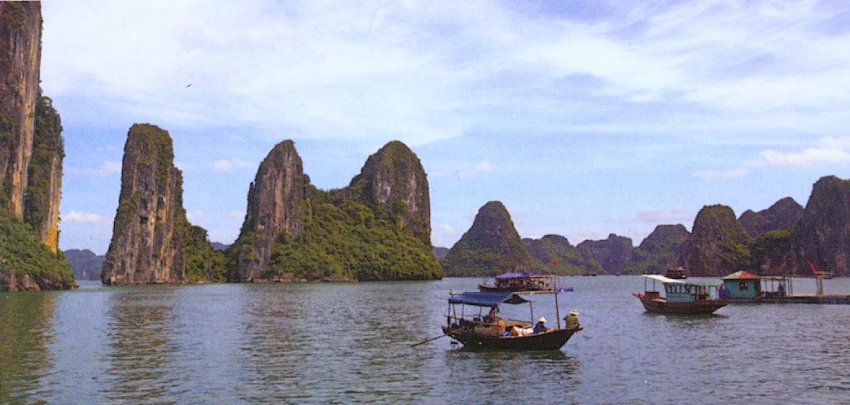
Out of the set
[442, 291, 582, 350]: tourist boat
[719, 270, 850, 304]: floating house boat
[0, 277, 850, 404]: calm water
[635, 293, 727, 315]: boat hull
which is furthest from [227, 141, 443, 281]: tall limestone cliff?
[442, 291, 582, 350]: tourist boat

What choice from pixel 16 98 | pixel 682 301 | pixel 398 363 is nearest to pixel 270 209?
pixel 16 98

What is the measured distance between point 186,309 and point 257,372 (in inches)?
1510

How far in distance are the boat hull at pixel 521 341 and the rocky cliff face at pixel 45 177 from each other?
10397 centimetres

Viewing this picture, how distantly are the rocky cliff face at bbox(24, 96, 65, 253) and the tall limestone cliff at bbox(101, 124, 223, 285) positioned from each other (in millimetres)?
13241

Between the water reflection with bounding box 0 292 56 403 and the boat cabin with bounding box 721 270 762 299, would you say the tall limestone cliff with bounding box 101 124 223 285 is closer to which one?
the water reflection with bounding box 0 292 56 403

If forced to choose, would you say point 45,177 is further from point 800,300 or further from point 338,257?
point 800,300

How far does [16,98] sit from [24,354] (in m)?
95.7

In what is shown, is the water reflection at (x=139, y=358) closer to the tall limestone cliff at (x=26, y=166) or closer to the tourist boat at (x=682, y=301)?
the tourist boat at (x=682, y=301)

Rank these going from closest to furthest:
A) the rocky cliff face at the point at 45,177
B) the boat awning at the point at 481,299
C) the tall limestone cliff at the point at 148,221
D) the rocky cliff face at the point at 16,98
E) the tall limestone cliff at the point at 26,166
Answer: the boat awning at the point at 481,299 < the tall limestone cliff at the point at 26,166 < the rocky cliff face at the point at 16,98 < the rocky cliff face at the point at 45,177 < the tall limestone cliff at the point at 148,221

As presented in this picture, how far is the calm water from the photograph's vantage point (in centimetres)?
2316

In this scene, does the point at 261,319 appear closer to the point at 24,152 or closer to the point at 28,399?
the point at 28,399

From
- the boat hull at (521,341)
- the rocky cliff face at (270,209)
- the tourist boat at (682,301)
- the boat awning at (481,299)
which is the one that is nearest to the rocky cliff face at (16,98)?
the rocky cliff face at (270,209)

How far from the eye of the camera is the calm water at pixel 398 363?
76.0 feet

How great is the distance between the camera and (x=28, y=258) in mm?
101125
